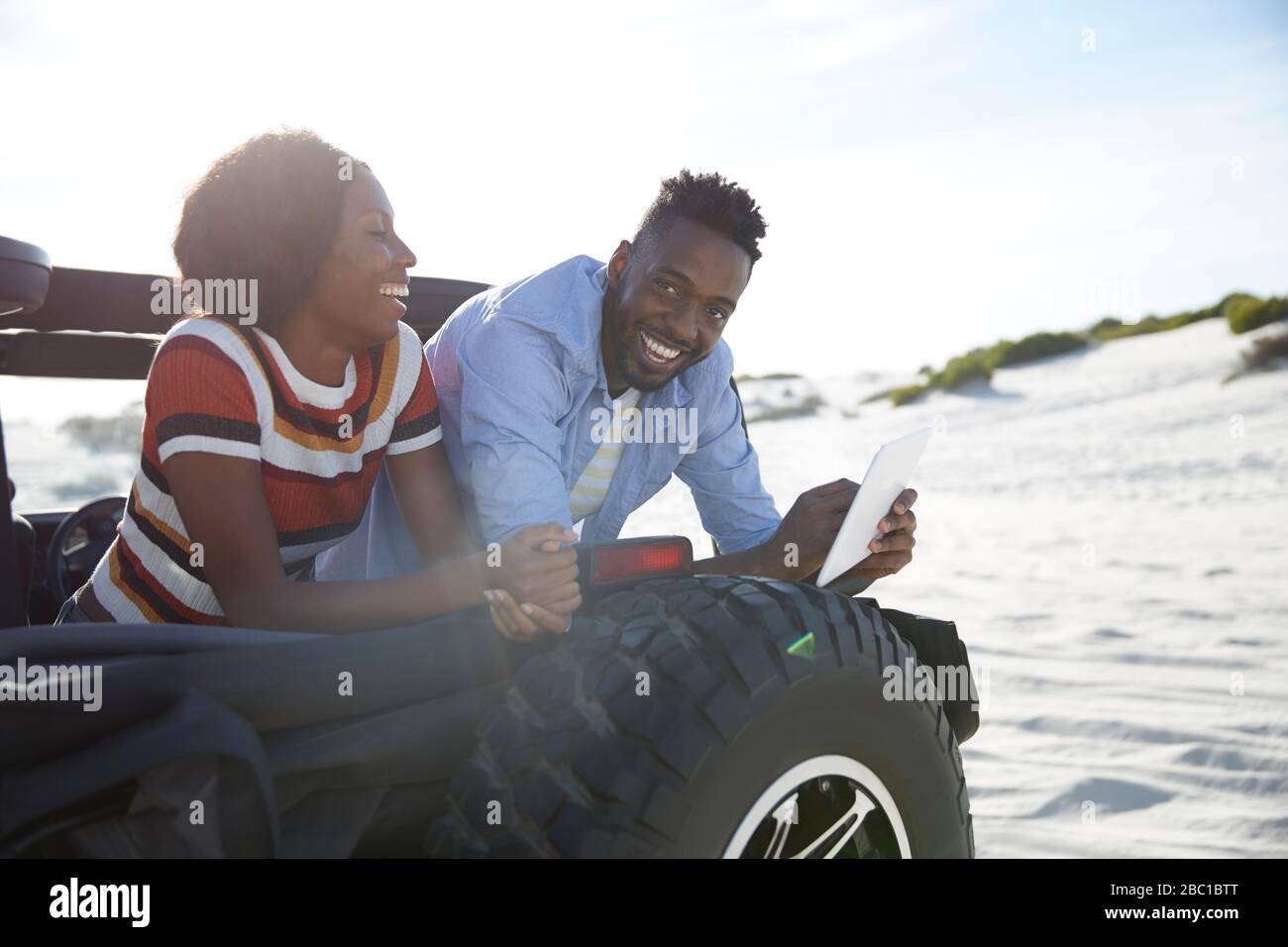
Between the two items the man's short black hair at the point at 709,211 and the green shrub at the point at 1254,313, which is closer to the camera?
the man's short black hair at the point at 709,211

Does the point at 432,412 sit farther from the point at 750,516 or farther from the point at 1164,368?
the point at 1164,368

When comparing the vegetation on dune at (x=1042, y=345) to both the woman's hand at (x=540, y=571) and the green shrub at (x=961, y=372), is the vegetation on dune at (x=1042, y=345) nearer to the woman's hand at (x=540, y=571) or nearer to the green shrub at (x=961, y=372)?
the green shrub at (x=961, y=372)

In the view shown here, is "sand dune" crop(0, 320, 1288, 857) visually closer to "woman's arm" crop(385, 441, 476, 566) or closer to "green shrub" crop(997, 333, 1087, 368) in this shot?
"woman's arm" crop(385, 441, 476, 566)

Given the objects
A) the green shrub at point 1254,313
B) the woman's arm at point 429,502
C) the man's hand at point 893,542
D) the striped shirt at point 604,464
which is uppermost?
the green shrub at point 1254,313

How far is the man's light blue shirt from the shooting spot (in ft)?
8.55

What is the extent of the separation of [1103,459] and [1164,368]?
22.0 feet

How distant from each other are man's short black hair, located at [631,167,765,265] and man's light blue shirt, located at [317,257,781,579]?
199 mm

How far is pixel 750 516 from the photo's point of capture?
3.53m

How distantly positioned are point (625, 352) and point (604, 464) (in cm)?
31

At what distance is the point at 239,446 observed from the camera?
2.07m

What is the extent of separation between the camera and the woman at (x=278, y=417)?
2.04 m

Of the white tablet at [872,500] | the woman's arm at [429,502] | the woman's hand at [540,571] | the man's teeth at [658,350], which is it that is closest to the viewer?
the woman's hand at [540,571]

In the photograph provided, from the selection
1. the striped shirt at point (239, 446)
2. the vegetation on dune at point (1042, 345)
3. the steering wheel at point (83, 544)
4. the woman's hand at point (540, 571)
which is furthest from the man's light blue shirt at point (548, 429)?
the vegetation on dune at point (1042, 345)
